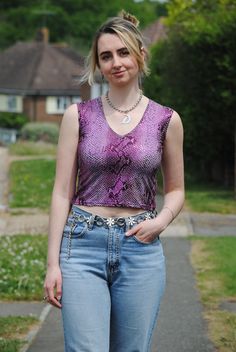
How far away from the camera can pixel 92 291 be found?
3969 millimetres

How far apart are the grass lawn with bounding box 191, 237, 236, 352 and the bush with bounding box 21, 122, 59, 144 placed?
35.7 metres

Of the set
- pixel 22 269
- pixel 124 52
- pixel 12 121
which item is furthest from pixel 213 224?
pixel 12 121

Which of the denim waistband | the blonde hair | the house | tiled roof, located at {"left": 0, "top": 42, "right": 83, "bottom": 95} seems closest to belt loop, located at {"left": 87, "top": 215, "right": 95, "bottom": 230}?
the denim waistband

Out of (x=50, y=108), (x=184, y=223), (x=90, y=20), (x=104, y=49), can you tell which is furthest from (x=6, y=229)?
(x=90, y=20)

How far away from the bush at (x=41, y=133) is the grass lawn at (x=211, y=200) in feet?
90.3

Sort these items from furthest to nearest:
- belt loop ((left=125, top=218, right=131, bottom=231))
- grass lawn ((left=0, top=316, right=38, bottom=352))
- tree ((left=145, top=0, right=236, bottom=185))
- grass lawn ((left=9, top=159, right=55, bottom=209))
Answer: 1. tree ((left=145, top=0, right=236, bottom=185))
2. grass lawn ((left=9, top=159, right=55, bottom=209))
3. grass lawn ((left=0, top=316, right=38, bottom=352))
4. belt loop ((left=125, top=218, right=131, bottom=231))

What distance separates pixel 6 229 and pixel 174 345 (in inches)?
309

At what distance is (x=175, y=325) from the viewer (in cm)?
750

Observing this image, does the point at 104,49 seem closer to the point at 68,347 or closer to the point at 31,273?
the point at 68,347

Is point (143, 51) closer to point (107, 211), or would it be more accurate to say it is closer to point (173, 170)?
point (173, 170)

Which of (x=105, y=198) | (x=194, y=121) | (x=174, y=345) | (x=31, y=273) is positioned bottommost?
(x=194, y=121)

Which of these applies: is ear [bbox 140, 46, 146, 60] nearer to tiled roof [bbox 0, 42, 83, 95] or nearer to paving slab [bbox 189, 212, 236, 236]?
paving slab [bbox 189, 212, 236, 236]

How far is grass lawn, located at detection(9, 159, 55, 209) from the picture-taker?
713 inches

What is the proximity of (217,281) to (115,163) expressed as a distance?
567 centimetres
